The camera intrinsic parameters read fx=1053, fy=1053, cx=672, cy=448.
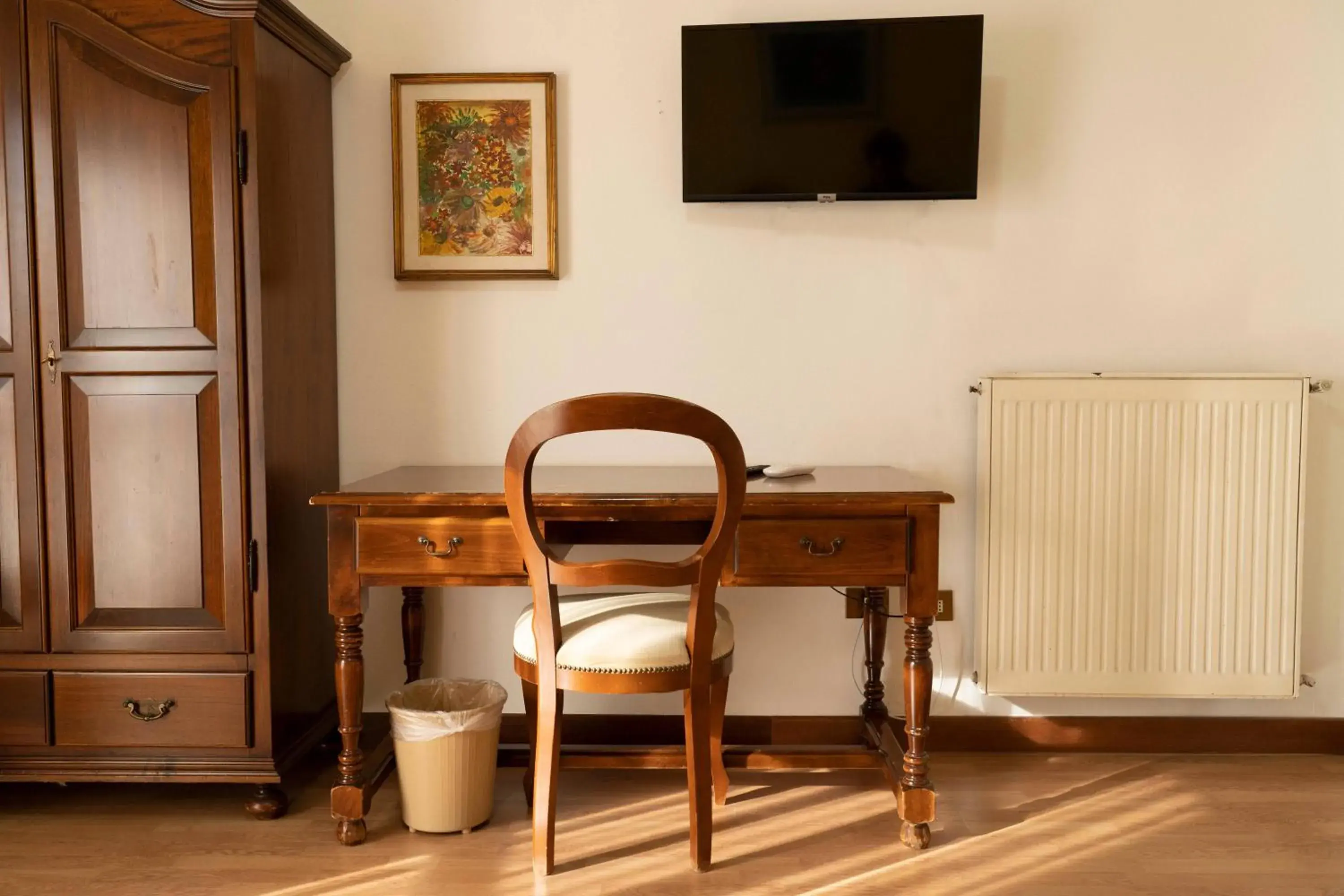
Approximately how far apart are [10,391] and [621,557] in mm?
1420

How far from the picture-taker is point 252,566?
2.28 m

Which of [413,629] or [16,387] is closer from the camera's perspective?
[16,387]

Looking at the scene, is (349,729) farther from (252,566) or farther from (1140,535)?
(1140,535)

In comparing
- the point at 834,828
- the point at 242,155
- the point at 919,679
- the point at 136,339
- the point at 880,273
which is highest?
the point at 242,155

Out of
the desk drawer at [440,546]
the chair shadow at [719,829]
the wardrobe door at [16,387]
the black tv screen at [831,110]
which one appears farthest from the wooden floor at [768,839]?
the black tv screen at [831,110]

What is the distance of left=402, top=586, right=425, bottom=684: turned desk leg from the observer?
2.68m

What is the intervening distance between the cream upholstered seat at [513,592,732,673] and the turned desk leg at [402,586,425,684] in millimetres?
616

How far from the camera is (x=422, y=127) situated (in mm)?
2691

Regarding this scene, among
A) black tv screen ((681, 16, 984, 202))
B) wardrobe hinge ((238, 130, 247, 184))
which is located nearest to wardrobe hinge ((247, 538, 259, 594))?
wardrobe hinge ((238, 130, 247, 184))

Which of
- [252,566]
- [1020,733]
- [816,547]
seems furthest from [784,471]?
[252,566]

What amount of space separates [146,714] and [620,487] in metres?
1.13

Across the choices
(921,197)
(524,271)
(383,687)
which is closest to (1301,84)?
(921,197)

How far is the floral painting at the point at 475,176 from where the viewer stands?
2.68 m

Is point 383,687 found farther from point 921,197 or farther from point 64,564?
point 921,197
